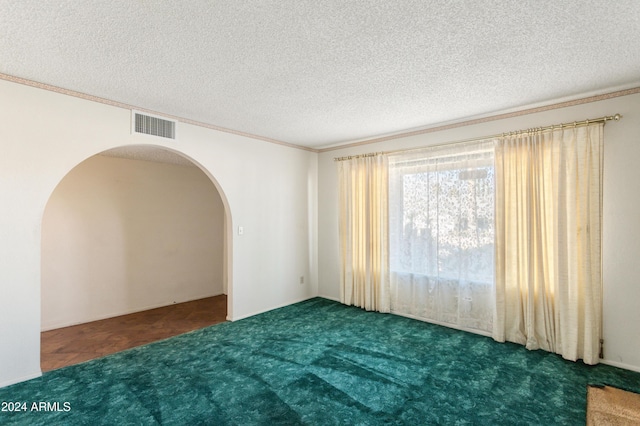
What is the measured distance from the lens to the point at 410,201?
4375 mm

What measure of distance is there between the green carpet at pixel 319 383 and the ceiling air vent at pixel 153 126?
242 centimetres

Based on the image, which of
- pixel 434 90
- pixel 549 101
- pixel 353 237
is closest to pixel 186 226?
pixel 353 237

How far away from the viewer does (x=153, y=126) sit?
357 centimetres

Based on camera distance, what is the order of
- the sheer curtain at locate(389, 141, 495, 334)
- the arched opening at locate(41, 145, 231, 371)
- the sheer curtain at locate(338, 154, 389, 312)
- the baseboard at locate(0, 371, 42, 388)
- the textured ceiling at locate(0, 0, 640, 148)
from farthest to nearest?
the sheer curtain at locate(338, 154, 389, 312)
the arched opening at locate(41, 145, 231, 371)
the sheer curtain at locate(389, 141, 495, 334)
the baseboard at locate(0, 371, 42, 388)
the textured ceiling at locate(0, 0, 640, 148)

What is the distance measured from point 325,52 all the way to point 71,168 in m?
2.61

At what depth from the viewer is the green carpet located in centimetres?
226

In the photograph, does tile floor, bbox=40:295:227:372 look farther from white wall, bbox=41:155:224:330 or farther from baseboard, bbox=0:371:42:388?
white wall, bbox=41:155:224:330

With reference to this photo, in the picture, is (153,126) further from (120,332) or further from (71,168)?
(120,332)

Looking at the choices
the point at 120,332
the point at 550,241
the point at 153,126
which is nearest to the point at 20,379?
the point at 120,332

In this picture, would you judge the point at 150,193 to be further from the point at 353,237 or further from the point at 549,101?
the point at 549,101

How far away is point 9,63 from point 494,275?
499 centimetres

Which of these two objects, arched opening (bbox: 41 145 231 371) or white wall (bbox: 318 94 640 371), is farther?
arched opening (bbox: 41 145 231 371)

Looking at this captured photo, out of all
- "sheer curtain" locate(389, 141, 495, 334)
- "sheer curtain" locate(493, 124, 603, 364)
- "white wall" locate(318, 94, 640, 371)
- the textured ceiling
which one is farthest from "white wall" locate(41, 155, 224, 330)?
"white wall" locate(318, 94, 640, 371)

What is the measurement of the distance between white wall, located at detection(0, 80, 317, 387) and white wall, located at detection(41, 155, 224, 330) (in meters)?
1.85
